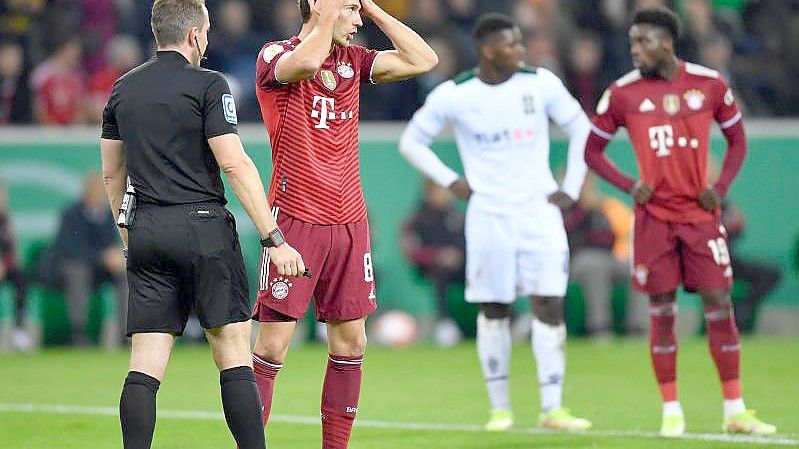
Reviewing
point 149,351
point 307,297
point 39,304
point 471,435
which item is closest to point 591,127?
point 471,435

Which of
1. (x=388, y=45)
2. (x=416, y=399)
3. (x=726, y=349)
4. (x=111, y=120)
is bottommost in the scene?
(x=416, y=399)

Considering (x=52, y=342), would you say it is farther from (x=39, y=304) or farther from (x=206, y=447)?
(x=206, y=447)

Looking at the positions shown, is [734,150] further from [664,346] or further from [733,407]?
[733,407]

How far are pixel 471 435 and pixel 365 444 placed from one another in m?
0.81

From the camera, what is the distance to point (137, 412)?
23.3ft

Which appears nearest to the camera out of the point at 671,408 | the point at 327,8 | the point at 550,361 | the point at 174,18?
the point at 174,18

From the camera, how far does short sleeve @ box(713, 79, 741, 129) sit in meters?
10.1

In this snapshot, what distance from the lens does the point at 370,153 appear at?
18.2 metres

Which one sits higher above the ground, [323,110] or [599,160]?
[323,110]

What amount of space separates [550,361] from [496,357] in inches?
15.0

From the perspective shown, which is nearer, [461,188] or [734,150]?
[734,150]

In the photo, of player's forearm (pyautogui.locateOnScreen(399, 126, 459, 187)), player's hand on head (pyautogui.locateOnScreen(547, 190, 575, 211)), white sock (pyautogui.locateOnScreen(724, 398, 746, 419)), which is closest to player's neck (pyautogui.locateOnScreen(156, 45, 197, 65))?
player's hand on head (pyautogui.locateOnScreen(547, 190, 575, 211))

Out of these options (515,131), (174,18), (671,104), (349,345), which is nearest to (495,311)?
(515,131)

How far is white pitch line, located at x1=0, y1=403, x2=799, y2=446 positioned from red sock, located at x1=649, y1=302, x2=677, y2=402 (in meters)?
0.34
